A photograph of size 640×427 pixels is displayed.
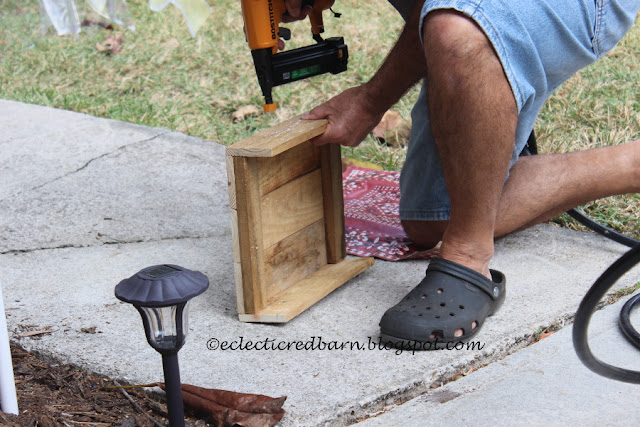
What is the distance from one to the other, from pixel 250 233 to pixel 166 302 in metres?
0.55

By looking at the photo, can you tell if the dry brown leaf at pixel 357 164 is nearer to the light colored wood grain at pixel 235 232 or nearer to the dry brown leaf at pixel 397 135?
the dry brown leaf at pixel 397 135

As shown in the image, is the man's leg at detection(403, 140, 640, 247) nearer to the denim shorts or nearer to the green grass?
the denim shorts

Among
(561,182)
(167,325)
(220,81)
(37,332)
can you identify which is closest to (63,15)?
(37,332)

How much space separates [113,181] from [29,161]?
35 centimetres

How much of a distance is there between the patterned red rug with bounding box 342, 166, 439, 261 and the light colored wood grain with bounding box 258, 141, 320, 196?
331mm

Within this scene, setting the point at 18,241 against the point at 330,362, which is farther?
the point at 18,241

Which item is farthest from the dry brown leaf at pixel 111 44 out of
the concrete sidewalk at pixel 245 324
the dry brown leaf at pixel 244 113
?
the concrete sidewalk at pixel 245 324

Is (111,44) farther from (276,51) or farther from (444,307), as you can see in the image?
(444,307)

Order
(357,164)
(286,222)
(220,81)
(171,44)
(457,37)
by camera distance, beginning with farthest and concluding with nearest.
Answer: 1. (171,44)
2. (220,81)
3. (357,164)
4. (286,222)
5. (457,37)

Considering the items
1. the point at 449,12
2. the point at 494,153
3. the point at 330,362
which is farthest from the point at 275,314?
the point at 449,12

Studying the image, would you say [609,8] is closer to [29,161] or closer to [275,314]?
[275,314]

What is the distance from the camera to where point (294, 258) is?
1.80 meters

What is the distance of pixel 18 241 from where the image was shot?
80.8 inches

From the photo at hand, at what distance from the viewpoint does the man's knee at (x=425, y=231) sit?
2.00 meters
